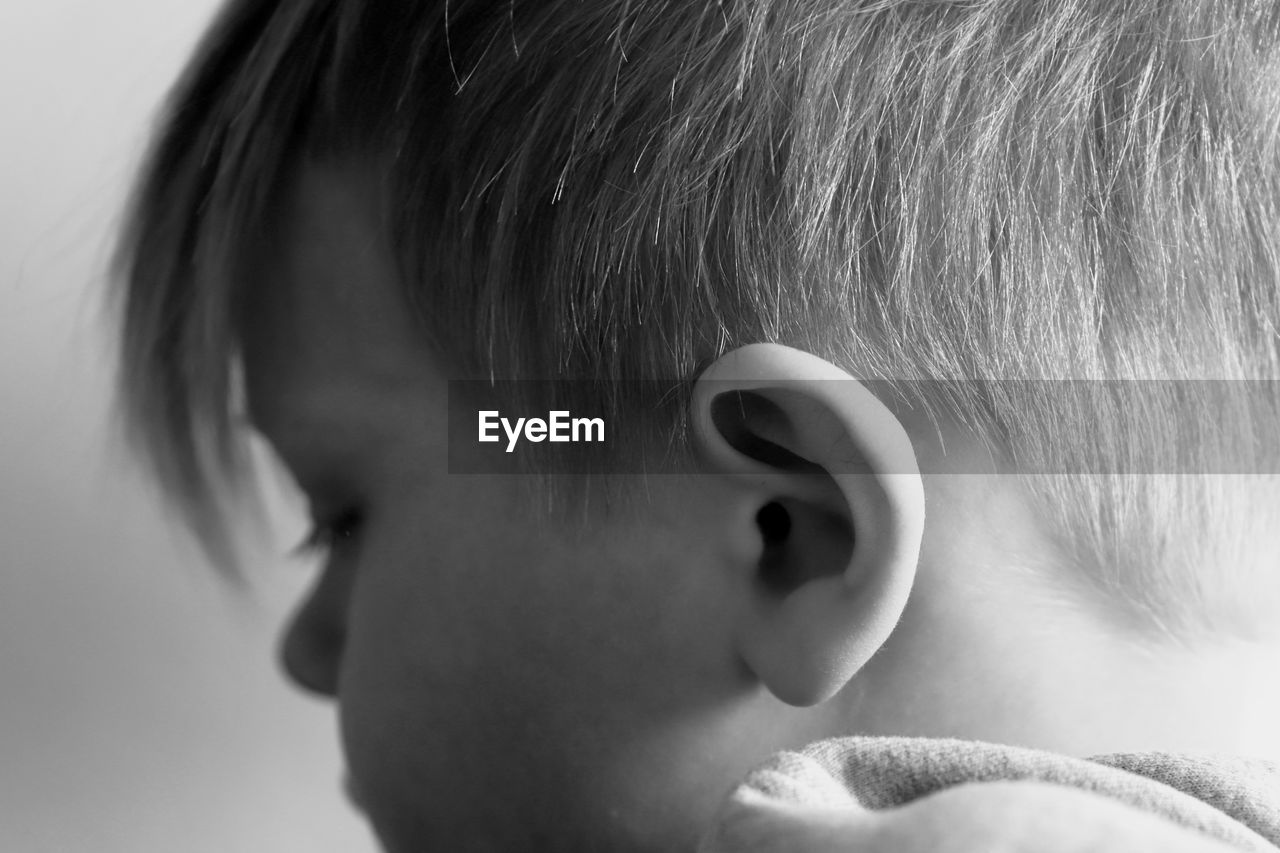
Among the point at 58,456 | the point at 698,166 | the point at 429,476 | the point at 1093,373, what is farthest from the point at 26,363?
the point at 1093,373

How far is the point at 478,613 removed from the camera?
0.41 meters

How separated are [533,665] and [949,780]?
15 cm

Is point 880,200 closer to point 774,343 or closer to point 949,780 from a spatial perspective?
point 774,343

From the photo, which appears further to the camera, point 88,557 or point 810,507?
point 88,557

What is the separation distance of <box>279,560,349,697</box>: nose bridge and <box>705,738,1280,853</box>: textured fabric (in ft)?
0.86

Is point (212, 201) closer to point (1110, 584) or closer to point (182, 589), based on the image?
point (182, 589)

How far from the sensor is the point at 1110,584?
0.41m

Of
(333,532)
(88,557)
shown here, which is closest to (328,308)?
(333,532)

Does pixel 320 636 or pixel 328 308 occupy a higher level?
pixel 328 308

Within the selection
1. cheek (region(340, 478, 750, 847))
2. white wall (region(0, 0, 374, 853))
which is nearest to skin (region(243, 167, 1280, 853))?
cheek (region(340, 478, 750, 847))

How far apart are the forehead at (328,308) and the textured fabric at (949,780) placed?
0.20m

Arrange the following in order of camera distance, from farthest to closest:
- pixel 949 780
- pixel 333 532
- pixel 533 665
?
pixel 333 532 → pixel 533 665 → pixel 949 780

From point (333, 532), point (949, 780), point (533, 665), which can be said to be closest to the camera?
point (949, 780)

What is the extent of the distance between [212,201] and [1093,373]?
0.34 meters
